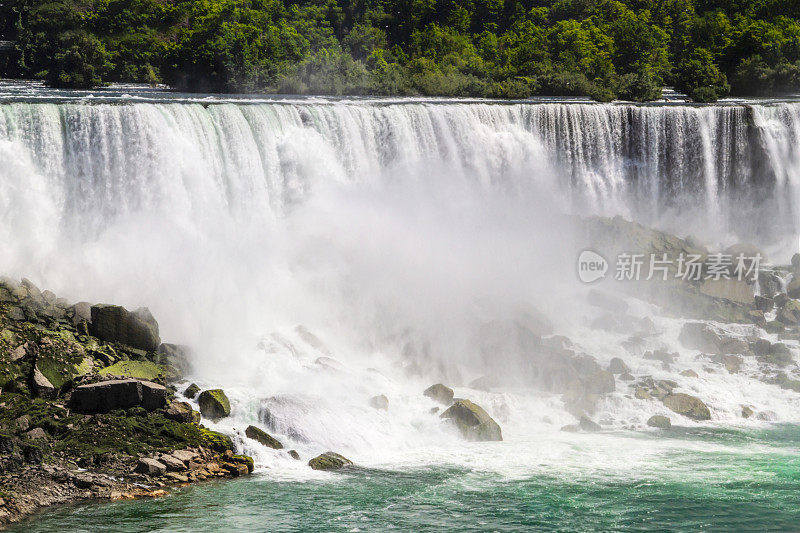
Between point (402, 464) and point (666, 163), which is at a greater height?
point (666, 163)

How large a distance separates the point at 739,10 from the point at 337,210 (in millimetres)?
44686

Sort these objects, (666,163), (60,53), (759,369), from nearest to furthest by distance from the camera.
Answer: (759,369), (666,163), (60,53)

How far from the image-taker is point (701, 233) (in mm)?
38031

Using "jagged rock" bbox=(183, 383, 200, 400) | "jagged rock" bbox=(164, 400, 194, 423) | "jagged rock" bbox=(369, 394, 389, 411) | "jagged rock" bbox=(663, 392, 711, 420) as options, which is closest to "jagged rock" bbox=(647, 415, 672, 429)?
"jagged rock" bbox=(663, 392, 711, 420)

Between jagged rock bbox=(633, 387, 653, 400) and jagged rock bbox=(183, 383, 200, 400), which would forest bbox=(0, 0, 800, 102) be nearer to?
jagged rock bbox=(633, 387, 653, 400)

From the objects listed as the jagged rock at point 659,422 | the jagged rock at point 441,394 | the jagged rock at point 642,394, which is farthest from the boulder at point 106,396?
the jagged rock at point 642,394

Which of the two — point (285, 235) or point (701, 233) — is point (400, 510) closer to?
point (285, 235)

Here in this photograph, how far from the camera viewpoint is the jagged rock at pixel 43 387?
64.1ft

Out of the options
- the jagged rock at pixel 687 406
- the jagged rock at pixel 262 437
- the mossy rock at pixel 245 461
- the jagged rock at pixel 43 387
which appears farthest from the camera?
the jagged rock at pixel 687 406

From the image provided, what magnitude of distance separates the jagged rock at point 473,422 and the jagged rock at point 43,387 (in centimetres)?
847

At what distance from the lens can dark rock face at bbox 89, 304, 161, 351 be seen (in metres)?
22.0

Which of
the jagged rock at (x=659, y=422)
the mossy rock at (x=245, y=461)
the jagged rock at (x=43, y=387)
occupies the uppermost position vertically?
the jagged rock at (x=43, y=387)

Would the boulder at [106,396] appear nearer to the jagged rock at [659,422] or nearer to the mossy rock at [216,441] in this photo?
the mossy rock at [216,441]


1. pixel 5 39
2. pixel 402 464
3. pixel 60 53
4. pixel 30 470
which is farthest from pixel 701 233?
pixel 5 39
